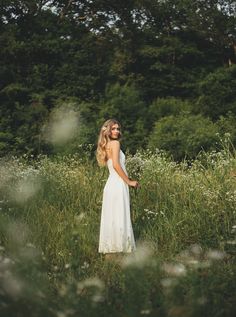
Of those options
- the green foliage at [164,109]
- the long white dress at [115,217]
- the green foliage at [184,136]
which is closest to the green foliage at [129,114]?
the green foliage at [164,109]

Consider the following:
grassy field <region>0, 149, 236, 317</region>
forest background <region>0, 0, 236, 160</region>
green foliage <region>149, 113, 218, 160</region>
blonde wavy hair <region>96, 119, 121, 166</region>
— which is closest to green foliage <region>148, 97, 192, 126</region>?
forest background <region>0, 0, 236, 160</region>

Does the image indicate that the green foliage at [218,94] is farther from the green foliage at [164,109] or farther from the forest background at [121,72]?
the green foliage at [164,109]

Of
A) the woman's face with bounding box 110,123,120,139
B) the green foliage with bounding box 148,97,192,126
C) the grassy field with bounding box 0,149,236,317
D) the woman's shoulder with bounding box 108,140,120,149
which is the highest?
the woman's face with bounding box 110,123,120,139

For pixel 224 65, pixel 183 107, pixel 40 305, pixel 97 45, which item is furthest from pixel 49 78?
pixel 40 305

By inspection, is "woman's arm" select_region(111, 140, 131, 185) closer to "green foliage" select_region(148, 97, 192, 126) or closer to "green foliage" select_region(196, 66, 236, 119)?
"green foliage" select_region(148, 97, 192, 126)

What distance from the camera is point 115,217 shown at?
5930 mm

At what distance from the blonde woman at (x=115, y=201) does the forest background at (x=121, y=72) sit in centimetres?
789

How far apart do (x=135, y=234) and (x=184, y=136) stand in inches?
352

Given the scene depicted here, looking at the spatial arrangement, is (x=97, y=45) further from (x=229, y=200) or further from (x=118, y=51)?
(x=229, y=200)

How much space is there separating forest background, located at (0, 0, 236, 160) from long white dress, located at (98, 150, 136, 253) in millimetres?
7891

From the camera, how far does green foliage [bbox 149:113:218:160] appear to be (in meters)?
15.0

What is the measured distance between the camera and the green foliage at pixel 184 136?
15.0 meters

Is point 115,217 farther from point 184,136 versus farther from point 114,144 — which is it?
point 184,136

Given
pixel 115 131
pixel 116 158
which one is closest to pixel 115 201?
pixel 116 158
